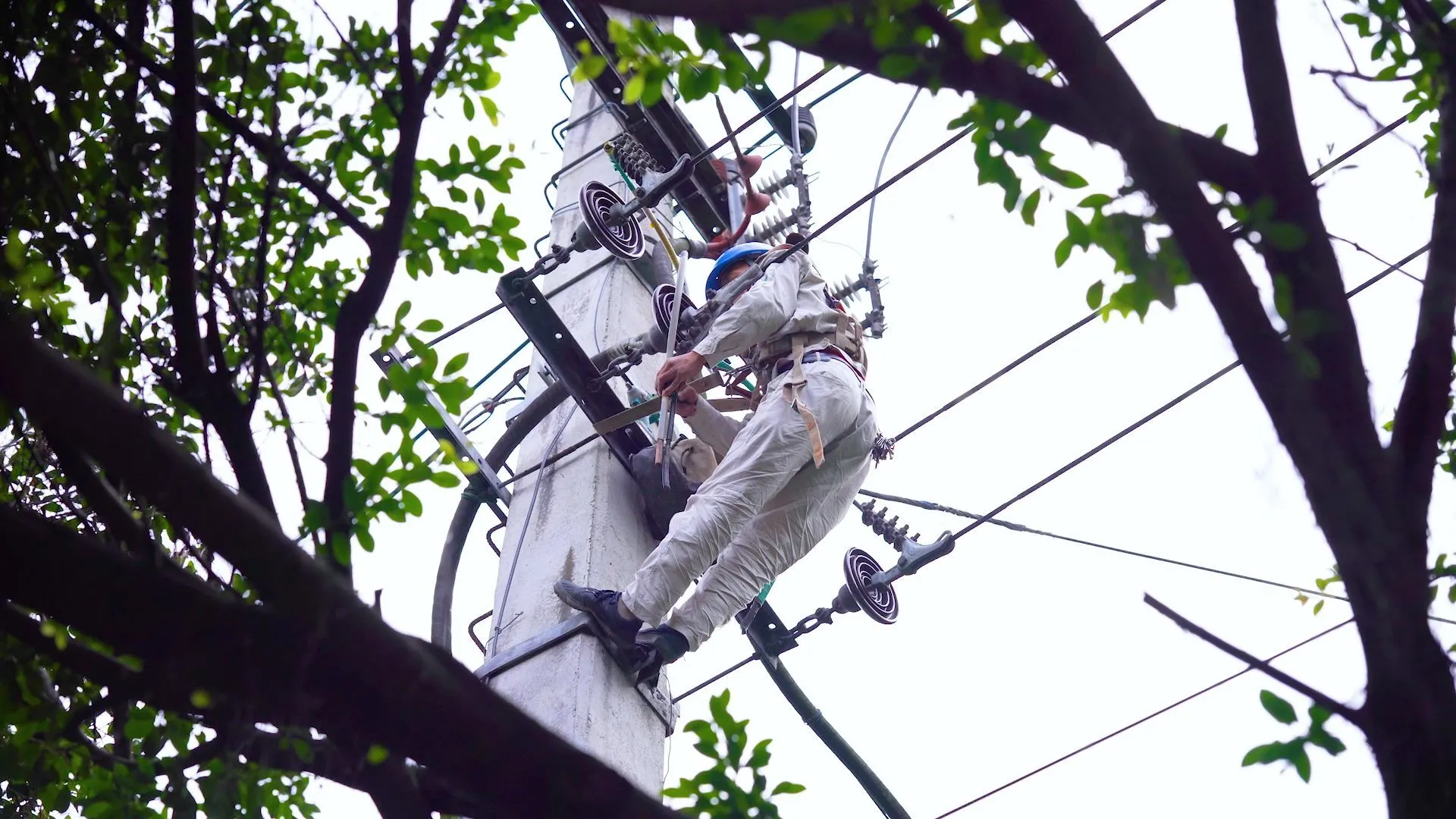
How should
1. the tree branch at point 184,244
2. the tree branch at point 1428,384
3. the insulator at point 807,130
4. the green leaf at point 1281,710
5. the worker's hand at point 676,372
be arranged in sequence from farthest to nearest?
the insulator at point 807,130, the worker's hand at point 676,372, the tree branch at point 184,244, the green leaf at point 1281,710, the tree branch at point 1428,384

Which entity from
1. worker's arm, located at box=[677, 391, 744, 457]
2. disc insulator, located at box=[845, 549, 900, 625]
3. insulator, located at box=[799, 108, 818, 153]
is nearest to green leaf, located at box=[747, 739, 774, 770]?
worker's arm, located at box=[677, 391, 744, 457]

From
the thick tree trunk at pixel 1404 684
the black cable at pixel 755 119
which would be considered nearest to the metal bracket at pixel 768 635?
the black cable at pixel 755 119

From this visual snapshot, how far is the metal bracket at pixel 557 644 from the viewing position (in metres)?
4.36

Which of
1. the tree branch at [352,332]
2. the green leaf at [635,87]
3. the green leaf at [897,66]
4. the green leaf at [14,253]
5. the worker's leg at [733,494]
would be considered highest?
the worker's leg at [733,494]

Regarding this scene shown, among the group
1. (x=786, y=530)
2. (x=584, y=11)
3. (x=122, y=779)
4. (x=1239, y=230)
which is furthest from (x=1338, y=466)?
(x=584, y=11)

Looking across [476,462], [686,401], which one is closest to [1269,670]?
[686,401]

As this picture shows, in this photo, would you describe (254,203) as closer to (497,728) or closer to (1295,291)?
(497,728)

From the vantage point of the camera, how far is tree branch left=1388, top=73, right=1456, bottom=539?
7.02ft

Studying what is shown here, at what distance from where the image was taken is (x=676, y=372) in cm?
507

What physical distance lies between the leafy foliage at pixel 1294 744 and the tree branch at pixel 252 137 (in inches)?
69.9

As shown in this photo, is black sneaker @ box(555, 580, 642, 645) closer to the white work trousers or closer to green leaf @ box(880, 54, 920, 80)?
the white work trousers

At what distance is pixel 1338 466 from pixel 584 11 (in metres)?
6.77

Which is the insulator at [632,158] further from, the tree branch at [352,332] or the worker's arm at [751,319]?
the tree branch at [352,332]

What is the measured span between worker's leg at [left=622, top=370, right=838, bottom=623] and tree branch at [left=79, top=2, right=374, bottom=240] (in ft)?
6.23
